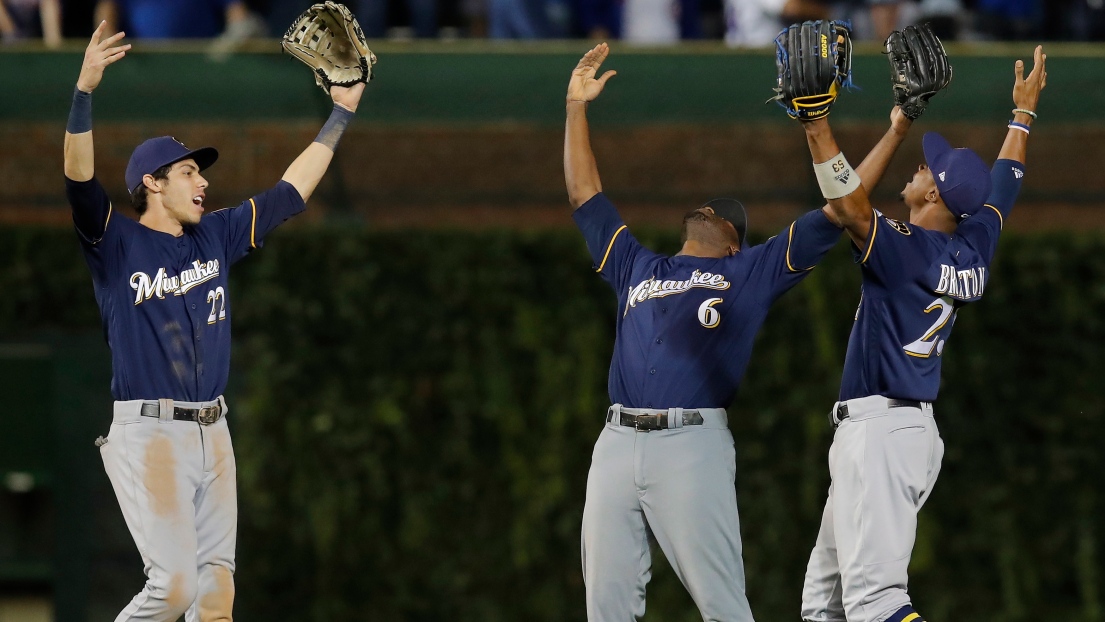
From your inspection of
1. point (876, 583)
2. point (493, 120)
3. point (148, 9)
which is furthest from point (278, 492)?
point (876, 583)

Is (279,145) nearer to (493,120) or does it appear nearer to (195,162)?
(493,120)

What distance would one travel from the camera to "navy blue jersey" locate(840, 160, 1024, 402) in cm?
481

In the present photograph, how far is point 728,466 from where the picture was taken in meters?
4.82

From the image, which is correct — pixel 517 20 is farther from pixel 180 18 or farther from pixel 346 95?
pixel 346 95

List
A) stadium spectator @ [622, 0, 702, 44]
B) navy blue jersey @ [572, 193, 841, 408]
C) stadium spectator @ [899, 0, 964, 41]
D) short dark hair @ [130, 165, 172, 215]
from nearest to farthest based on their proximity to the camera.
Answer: navy blue jersey @ [572, 193, 841, 408] → short dark hair @ [130, 165, 172, 215] → stadium spectator @ [899, 0, 964, 41] → stadium spectator @ [622, 0, 702, 44]

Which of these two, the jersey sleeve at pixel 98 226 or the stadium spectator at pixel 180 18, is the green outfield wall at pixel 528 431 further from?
the jersey sleeve at pixel 98 226

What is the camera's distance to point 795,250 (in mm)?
4805

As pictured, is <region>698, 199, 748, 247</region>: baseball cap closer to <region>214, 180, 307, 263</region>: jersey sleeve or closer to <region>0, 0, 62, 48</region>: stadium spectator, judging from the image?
<region>214, 180, 307, 263</region>: jersey sleeve

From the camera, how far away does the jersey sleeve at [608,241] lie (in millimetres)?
5164

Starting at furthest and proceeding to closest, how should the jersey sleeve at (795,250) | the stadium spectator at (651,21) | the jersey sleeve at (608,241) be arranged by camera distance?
the stadium spectator at (651,21), the jersey sleeve at (608,241), the jersey sleeve at (795,250)

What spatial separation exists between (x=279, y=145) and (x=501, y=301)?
167cm

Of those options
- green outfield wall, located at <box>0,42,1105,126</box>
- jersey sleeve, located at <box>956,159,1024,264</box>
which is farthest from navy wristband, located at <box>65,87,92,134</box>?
jersey sleeve, located at <box>956,159,1024,264</box>

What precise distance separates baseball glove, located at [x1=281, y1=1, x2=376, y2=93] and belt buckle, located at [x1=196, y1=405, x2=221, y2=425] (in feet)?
4.50

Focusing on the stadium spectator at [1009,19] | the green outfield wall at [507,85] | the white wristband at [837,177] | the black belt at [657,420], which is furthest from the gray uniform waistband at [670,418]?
the stadium spectator at [1009,19]
